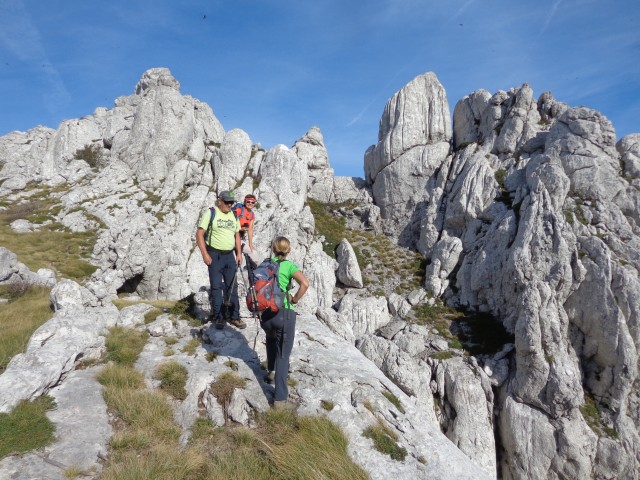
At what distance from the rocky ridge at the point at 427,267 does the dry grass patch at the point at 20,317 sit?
828 mm

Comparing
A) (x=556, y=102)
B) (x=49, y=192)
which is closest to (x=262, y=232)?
(x=49, y=192)

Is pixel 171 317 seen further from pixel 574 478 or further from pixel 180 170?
pixel 180 170

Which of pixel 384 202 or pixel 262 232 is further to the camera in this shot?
pixel 384 202

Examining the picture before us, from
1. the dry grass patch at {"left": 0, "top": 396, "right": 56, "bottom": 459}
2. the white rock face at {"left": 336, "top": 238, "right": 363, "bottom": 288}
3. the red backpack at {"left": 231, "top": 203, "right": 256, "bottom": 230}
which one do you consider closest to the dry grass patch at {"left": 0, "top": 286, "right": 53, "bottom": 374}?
the dry grass patch at {"left": 0, "top": 396, "right": 56, "bottom": 459}

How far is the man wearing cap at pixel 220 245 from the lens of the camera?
33.7ft

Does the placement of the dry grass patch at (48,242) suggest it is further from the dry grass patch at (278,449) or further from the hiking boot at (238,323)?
the dry grass patch at (278,449)

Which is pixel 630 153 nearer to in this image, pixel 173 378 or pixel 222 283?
pixel 222 283

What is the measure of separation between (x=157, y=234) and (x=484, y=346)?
33.3 meters

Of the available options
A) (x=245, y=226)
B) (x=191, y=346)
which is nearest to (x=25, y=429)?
(x=191, y=346)

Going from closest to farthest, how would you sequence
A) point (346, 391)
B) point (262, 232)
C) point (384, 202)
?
point (346, 391) < point (262, 232) < point (384, 202)

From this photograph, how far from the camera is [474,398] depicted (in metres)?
24.4

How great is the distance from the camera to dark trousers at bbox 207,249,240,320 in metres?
10.7

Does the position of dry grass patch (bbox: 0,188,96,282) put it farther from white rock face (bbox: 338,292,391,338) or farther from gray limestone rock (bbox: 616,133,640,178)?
gray limestone rock (bbox: 616,133,640,178)

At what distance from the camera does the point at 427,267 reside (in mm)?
38312
